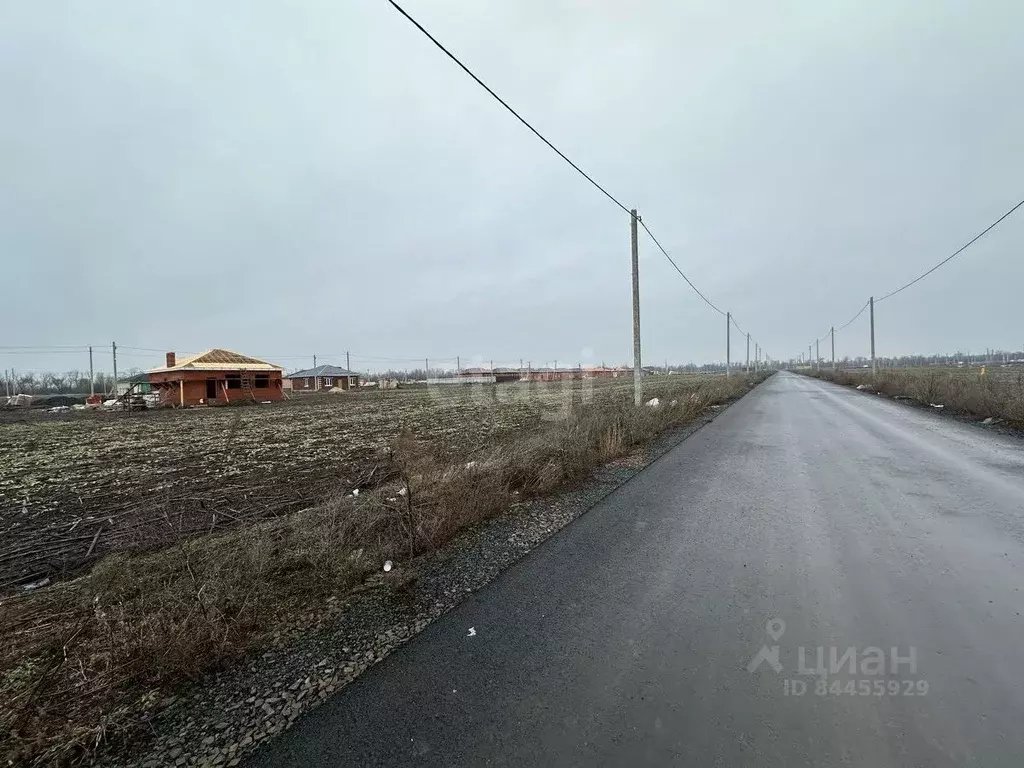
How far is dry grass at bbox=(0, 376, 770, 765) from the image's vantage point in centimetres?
228

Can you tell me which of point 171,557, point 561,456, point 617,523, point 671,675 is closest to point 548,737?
point 671,675

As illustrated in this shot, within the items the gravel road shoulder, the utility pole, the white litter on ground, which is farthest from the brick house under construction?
the gravel road shoulder

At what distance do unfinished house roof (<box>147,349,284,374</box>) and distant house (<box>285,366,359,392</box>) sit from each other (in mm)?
24249

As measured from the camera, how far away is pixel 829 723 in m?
2.10

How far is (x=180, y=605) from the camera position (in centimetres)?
300

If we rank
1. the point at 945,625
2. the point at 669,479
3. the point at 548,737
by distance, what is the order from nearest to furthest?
the point at 548,737, the point at 945,625, the point at 669,479

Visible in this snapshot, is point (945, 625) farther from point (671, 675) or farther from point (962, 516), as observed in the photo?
point (962, 516)

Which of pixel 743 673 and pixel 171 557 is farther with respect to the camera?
pixel 171 557

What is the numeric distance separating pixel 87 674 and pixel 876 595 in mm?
5084

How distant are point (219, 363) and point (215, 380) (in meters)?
2.31

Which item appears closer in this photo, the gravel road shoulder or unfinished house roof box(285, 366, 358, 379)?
the gravel road shoulder

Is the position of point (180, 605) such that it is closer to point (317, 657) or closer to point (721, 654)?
point (317, 657)

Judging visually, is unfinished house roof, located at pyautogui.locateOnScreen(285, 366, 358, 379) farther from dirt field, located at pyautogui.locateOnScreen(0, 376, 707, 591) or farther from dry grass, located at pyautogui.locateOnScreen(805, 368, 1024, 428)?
dry grass, located at pyautogui.locateOnScreen(805, 368, 1024, 428)

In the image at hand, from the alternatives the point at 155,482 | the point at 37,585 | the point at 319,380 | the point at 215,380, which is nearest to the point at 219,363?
the point at 215,380
